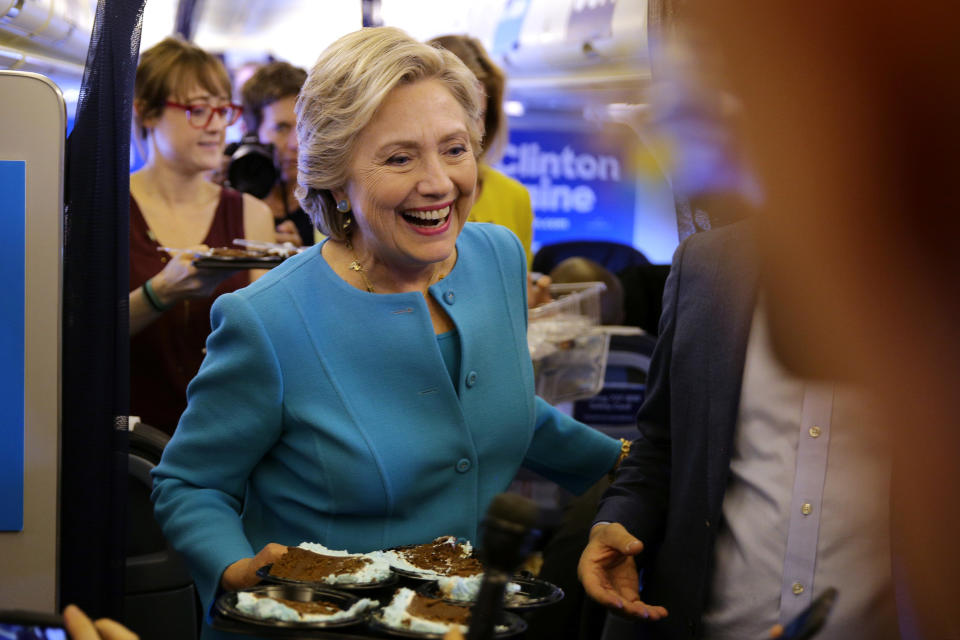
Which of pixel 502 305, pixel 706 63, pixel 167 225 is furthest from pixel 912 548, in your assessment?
pixel 167 225

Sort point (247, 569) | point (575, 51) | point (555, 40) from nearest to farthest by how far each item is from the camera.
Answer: point (247, 569) → point (575, 51) → point (555, 40)

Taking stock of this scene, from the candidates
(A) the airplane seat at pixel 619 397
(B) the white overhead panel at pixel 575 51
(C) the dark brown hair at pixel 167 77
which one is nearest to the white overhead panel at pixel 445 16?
(B) the white overhead panel at pixel 575 51

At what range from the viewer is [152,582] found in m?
2.94

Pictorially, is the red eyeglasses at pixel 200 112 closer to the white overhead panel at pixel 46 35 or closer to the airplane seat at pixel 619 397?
the white overhead panel at pixel 46 35

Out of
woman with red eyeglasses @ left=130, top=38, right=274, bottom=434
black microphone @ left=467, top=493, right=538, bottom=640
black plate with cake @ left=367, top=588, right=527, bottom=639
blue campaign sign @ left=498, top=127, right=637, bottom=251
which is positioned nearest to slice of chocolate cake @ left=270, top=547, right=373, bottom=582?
black plate with cake @ left=367, top=588, right=527, bottom=639

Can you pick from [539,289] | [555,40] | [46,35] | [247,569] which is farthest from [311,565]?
[555,40]

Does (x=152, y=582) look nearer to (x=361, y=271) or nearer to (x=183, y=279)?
A: (x=183, y=279)

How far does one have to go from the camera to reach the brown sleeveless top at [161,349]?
10.3 feet

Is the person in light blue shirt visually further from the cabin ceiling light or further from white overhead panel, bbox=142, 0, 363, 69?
the cabin ceiling light

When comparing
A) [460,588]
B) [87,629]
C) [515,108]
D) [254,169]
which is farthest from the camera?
[515,108]

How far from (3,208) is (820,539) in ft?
5.28

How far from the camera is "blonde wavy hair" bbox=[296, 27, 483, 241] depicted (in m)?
1.81

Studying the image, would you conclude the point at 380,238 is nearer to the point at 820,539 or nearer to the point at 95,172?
the point at 95,172

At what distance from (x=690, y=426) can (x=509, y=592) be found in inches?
17.6
